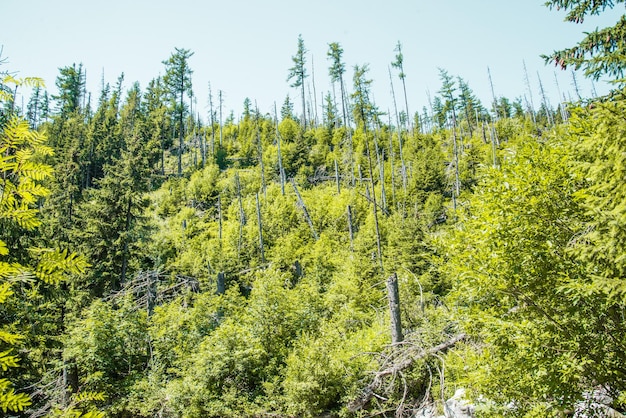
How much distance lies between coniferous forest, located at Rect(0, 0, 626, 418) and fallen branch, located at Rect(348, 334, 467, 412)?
62 millimetres

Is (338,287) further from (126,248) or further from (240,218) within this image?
(240,218)

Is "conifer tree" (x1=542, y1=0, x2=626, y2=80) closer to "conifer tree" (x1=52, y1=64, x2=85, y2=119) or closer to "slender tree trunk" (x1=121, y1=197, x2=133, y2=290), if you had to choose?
"slender tree trunk" (x1=121, y1=197, x2=133, y2=290)

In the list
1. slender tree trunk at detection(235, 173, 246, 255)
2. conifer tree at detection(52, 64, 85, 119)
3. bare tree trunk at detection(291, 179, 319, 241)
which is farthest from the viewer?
conifer tree at detection(52, 64, 85, 119)

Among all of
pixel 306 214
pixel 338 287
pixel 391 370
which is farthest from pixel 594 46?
pixel 306 214

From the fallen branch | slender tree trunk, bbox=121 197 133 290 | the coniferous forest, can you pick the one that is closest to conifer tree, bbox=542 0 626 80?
the coniferous forest

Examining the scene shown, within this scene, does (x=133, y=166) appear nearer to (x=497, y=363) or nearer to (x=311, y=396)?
(x=311, y=396)

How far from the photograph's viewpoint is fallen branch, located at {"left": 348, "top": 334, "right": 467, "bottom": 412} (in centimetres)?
957

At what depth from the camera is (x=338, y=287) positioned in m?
18.1

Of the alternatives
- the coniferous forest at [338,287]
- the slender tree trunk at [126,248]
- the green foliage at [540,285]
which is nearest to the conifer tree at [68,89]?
the coniferous forest at [338,287]

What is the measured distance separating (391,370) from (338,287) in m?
8.22

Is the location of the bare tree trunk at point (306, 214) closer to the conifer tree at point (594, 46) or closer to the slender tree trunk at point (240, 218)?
the slender tree trunk at point (240, 218)

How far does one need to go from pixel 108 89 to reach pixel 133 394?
61.5m

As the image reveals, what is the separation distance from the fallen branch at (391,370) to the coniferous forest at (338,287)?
0.06 m

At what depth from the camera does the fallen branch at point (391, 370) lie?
9570 mm
